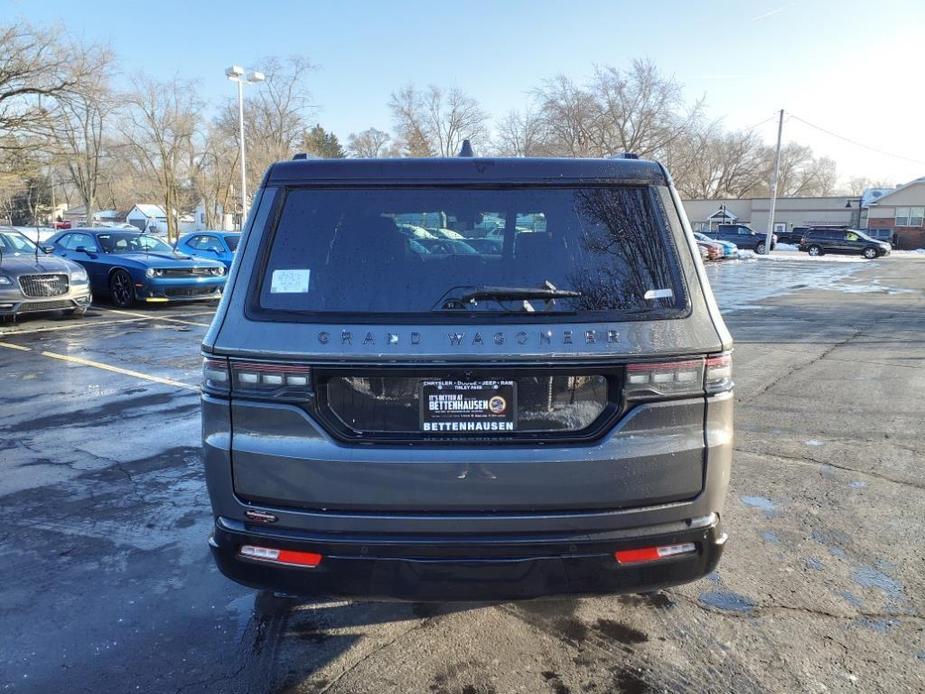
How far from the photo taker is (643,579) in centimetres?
241

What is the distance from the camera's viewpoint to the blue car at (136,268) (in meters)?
13.8

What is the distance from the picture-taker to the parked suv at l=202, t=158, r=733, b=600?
90.4 inches

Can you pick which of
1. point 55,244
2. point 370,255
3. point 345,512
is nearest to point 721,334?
point 370,255

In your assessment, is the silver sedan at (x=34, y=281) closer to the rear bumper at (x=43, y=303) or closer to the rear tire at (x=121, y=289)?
the rear bumper at (x=43, y=303)

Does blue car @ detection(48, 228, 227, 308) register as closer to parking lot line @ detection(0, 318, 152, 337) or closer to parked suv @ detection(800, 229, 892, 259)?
parking lot line @ detection(0, 318, 152, 337)

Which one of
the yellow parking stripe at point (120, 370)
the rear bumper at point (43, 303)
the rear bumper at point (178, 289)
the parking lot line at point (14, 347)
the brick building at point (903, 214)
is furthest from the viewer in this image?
the brick building at point (903, 214)

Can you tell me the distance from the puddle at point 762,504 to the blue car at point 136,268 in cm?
1253

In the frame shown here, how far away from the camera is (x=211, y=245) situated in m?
18.2

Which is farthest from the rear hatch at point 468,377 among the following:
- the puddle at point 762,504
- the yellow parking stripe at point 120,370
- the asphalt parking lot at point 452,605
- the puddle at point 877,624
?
the yellow parking stripe at point 120,370

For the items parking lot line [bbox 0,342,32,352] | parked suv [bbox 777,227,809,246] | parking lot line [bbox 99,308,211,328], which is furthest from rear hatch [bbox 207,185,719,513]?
parked suv [bbox 777,227,809,246]

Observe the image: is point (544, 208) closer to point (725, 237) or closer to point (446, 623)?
point (446, 623)

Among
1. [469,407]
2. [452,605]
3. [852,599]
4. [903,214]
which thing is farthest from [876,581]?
[903,214]

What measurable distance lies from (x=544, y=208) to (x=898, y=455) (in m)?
4.45

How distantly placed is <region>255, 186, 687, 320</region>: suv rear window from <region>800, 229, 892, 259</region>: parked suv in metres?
49.8
